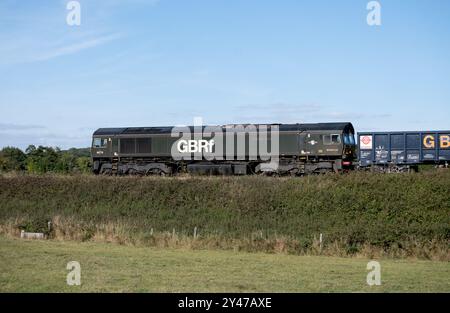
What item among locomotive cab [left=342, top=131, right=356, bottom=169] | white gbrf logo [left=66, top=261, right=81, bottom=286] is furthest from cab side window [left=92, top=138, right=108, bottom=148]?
white gbrf logo [left=66, top=261, right=81, bottom=286]

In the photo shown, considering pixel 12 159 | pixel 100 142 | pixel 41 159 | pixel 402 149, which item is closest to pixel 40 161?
pixel 41 159

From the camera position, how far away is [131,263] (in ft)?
53.4

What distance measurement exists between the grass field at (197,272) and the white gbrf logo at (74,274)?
0.48 feet

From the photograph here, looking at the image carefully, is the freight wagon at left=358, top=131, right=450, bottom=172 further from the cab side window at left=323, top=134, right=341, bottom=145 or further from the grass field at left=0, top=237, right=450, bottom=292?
the grass field at left=0, top=237, right=450, bottom=292

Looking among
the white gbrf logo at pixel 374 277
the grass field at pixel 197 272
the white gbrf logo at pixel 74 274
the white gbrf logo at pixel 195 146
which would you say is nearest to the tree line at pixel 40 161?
the white gbrf logo at pixel 195 146

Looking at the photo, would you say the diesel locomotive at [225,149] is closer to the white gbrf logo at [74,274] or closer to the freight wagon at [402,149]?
the freight wagon at [402,149]

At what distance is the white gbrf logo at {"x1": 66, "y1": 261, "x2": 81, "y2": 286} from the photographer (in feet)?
41.3

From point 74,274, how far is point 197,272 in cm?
319

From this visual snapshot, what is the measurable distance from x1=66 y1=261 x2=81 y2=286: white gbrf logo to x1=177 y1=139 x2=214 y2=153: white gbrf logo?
25.6 metres

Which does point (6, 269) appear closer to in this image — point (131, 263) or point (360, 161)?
point (131, 263)

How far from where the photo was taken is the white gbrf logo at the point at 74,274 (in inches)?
495

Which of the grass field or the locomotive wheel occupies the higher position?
the locomotive wheel
